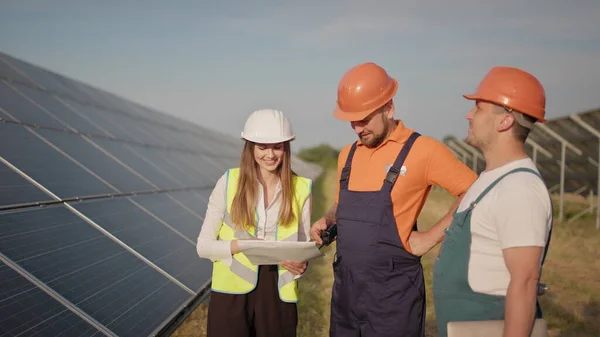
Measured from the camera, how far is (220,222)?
3.35 m

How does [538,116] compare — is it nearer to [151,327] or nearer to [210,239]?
[210,239]

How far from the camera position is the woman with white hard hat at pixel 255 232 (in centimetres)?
325

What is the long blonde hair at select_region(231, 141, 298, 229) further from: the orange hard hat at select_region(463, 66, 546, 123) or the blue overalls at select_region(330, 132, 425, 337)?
the orange hard hat at select_region(463, 66, 546, 123)

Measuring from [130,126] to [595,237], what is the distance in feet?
34.6

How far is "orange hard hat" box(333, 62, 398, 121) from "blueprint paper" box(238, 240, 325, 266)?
→ 0.81 meters

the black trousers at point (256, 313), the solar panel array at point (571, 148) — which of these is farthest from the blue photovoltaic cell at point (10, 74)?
the solar panel array at point (571, 148)

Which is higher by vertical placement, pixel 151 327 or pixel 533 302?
pixel 533 302

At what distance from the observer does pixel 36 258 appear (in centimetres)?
340

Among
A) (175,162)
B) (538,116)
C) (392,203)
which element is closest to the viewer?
(538,116)

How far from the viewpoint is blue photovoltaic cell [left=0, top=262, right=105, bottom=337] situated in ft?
8.88

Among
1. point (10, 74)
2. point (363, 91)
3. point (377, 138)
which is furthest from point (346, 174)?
point (10, 74)

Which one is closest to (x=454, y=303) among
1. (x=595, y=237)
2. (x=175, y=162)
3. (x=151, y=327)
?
(x=151, y=327)

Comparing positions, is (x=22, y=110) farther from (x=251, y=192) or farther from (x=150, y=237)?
(x=251, y=192)

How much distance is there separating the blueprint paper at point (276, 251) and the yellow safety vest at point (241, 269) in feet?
0.34
